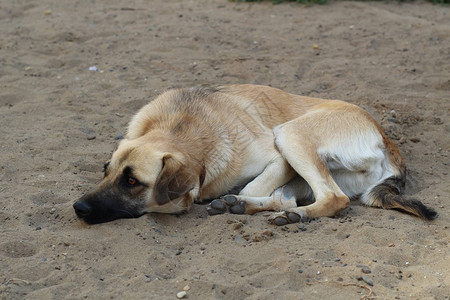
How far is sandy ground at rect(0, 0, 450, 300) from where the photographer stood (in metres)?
3.85

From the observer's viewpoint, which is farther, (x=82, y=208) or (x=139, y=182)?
(x=139, y=182)

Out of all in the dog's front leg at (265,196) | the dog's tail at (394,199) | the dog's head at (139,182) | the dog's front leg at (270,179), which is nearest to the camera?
the dog's head at (139,182)

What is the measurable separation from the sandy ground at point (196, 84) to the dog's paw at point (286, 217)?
0.09 m

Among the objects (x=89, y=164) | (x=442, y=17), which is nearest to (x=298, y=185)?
(x=89, y=164)

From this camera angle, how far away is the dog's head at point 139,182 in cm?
463

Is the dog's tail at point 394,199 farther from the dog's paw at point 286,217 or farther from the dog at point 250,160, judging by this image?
the dog's paw at point 286,217

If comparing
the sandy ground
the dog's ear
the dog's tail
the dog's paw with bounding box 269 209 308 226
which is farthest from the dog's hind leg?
the dog's ear

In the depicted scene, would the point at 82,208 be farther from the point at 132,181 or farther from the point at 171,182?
the point at 171,182

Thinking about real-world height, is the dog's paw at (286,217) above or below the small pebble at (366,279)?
below

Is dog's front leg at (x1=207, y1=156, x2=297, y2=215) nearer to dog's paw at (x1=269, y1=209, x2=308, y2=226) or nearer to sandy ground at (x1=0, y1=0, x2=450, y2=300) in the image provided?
sandy ground at (x1=0, y1=0, x2=450, y2=300)

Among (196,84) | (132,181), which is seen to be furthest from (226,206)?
(196,84)

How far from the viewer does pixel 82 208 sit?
4.46 meters

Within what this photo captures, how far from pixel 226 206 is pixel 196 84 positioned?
295cm

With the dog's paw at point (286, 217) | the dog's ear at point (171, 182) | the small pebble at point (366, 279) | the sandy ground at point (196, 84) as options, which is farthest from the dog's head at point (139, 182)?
the small pebble at point (366, 279)
